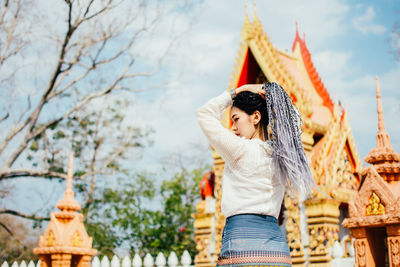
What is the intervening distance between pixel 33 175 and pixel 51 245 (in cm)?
674

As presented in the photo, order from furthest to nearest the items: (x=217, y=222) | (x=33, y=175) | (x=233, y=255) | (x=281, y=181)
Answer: (x=33, y=175)
(x=217, y=222)
(x=281, y=181)
(x=233, y=255)

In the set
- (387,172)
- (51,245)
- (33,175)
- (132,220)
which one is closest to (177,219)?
(132,220)

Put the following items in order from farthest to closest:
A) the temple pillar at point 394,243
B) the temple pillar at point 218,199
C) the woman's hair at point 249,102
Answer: the temple pillar at point 218,199
the temple pillar at point 394,243
the woman's hair at point 249,102

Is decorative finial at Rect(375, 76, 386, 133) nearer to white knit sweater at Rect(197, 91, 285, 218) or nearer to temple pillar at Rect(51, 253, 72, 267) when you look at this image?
white knit sweater at Rect(197, 91, 285, 218)

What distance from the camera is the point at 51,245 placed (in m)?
6.54

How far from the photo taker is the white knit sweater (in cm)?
230

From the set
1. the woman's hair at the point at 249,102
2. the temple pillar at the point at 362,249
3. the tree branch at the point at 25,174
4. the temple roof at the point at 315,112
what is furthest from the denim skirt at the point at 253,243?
the tree branch at the point at 25,174

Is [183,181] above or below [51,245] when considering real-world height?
above

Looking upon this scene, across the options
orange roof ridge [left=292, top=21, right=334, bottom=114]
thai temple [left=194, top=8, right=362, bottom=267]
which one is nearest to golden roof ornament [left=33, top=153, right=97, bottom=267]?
thai temple [left=194, top=8, right=362, bottom=267]

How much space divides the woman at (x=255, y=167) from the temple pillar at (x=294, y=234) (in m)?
4.22

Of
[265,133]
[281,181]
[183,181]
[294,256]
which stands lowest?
[294,256]

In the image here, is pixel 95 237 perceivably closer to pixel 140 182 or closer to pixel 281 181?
pixel 140 182

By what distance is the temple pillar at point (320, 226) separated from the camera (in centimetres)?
630

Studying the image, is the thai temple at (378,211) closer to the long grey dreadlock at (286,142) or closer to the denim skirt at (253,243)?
the long grey dreadlock at (286,142)
